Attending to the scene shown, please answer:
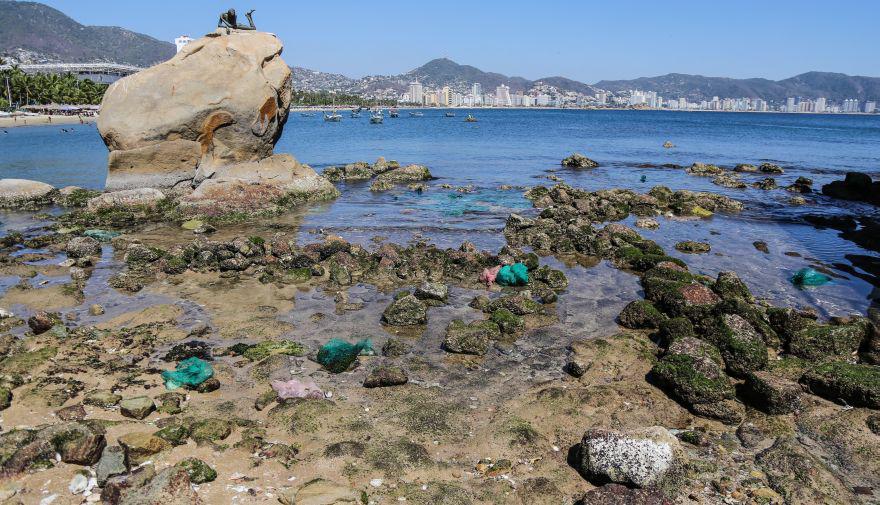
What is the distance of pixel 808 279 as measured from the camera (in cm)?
1571

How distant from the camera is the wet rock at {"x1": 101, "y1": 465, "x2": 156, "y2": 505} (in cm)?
623

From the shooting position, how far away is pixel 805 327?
39.1 ft

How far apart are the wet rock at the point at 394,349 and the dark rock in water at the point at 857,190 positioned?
3167cm

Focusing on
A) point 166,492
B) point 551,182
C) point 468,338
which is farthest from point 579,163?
point 166,492

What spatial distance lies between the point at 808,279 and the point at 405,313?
39.0 ft

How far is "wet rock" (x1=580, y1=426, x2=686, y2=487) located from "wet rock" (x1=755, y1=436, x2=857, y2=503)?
1.21m

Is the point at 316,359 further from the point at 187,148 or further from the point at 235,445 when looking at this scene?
the point at 187,148

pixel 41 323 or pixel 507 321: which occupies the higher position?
pixel 41 323

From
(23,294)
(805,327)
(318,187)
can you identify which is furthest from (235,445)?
(318,187)

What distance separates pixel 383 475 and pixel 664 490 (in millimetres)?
3571

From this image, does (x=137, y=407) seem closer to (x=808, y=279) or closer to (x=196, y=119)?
(x=808, y=279)

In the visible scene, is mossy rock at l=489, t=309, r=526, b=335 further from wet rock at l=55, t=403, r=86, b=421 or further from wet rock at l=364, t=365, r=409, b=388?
wet rock at l=55, t=403, r=86, b=421

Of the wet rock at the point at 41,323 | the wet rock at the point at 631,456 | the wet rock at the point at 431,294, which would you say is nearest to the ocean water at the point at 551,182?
the wet rock at the point at 431,294

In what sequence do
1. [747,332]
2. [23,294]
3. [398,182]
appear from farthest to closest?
[398,182], [23,294], [747,332]
